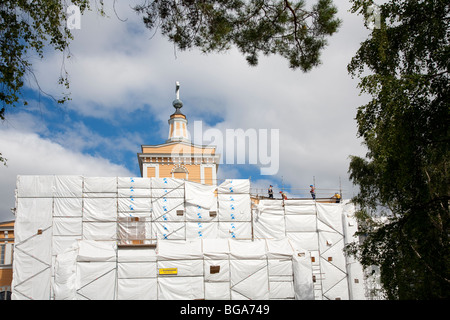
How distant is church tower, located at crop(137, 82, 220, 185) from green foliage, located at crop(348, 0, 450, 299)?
20.7 meters

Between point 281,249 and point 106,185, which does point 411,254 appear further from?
point 106,185

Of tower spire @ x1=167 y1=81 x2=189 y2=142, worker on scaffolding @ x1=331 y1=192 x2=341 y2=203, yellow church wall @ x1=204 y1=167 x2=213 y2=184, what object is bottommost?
worker on scaffolding @ x1=331 y1=192 x2=341 y2=203

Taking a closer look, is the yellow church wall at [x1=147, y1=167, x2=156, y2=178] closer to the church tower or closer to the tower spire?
the church tower

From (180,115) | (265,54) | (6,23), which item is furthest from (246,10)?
(180,115)

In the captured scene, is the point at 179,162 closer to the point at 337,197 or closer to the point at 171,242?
Answer: the point at 171,242

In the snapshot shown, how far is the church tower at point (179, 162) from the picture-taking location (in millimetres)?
30172

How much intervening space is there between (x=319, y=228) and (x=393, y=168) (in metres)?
14.7

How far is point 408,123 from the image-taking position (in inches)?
325

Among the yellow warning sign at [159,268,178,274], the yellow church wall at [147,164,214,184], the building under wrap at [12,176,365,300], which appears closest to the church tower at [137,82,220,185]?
the yellow church wall at [147,164,214,184]

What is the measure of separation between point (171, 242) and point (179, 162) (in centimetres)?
1135

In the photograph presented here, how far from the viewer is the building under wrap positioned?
18.9 m

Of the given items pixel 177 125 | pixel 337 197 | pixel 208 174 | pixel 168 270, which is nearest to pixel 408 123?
pixel 168 270

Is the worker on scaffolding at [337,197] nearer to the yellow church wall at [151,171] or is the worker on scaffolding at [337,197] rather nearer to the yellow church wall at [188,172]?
the yellow church wall at [188,172]
